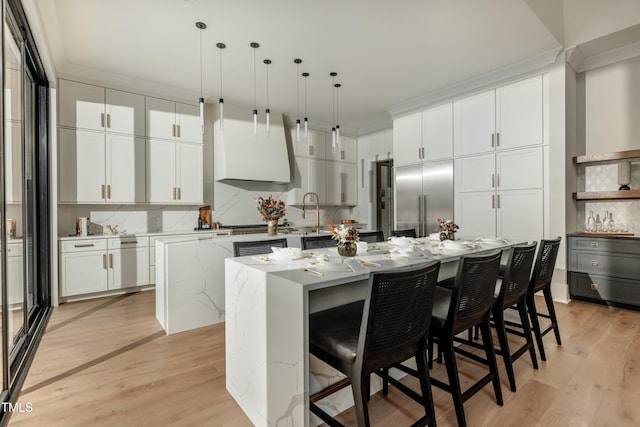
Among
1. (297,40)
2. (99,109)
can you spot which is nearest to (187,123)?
(99,109)

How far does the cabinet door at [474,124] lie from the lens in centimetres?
453

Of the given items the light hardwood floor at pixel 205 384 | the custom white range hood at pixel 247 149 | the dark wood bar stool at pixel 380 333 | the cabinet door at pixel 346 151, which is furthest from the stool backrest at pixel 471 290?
the cabinet door at pixel 346 151

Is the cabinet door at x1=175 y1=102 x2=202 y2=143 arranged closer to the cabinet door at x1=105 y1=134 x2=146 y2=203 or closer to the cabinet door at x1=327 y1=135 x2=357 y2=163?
the cabinet door at x1=105 y1=134 x2=146 y2=203

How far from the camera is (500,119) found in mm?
4422

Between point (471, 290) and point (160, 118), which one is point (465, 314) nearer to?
point (471, 290)

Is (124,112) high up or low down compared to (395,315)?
up

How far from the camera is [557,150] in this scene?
390 cm

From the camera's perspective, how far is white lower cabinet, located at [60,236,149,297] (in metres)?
3.94

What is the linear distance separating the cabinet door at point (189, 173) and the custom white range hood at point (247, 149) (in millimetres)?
405

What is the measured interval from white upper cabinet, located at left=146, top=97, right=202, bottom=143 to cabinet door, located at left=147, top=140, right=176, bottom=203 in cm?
16

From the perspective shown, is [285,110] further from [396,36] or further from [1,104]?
[1,104]

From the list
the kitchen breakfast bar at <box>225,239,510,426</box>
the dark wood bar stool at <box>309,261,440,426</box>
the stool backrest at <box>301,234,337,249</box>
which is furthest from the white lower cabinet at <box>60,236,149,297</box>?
the dark wood bar stool at <box>309,261,440,426</box>

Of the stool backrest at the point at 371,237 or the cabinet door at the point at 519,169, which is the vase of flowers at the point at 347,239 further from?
the cabinet door at the point at 519,169

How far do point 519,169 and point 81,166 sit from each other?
228 inches
